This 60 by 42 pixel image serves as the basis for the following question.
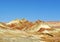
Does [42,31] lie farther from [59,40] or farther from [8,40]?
[8,40]

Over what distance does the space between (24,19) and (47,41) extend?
3.41 m

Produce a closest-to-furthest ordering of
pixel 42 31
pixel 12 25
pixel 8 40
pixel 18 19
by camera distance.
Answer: pixel 8 40 → pixel 42 31 → pixel 12 25 → pixel 18 19

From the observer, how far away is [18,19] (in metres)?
9.30

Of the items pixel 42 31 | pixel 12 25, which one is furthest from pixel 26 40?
pixel 12 25

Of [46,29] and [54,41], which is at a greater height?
[46,29]

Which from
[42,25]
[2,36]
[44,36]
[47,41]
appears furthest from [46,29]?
[2,36]

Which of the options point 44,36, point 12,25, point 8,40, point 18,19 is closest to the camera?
point 8,40

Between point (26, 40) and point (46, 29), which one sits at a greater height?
point (46, 29)

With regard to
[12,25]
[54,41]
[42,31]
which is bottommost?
[54,41]

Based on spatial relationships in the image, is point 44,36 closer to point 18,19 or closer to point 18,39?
point 18,39

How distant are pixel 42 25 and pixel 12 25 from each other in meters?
1.58

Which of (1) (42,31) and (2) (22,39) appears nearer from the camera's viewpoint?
(2) (22,39)

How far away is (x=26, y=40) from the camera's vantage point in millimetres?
5918

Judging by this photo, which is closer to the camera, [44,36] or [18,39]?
[18,39]
